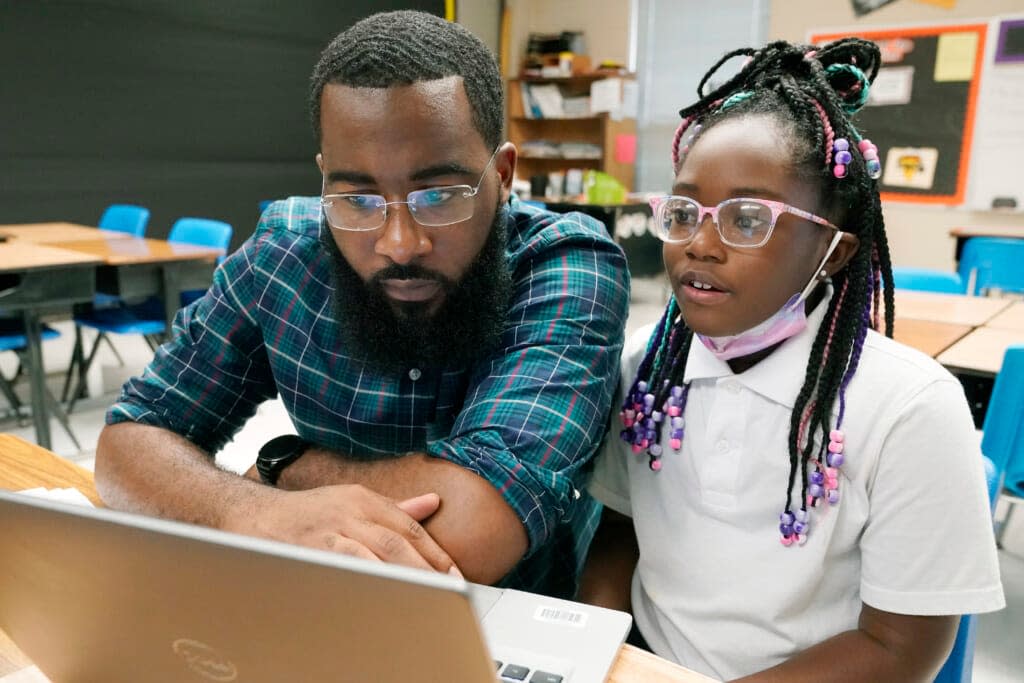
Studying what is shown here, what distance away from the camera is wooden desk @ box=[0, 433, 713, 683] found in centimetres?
74

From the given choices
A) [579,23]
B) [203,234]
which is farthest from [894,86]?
[203,234]

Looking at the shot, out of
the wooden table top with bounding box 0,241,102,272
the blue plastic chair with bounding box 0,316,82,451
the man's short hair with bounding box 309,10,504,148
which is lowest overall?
the blue plastic chair with bounding box 0,316,82,451

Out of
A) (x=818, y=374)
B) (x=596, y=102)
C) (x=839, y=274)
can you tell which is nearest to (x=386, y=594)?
(x=818, y=374)

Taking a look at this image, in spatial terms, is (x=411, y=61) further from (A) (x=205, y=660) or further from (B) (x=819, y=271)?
(A) (x=205, y=660)

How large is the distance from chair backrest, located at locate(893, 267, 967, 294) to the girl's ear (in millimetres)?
2576

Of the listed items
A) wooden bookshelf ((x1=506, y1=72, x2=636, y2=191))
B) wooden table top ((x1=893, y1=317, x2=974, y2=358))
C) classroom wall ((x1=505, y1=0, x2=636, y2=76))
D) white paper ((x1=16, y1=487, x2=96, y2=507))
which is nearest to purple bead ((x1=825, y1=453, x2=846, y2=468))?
white paper ((x1=16, y1=487, x2=96, y2=507))

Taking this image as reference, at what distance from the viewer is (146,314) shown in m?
3.81

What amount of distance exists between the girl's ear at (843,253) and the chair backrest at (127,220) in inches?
175

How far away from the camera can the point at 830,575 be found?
39.2 inches

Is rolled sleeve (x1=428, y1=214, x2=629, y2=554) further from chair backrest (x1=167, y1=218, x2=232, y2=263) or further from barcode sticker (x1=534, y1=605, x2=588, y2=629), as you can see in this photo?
chair backrest (x1=167, y1=218, x2=232, y2=263)

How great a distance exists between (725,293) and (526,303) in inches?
12.1

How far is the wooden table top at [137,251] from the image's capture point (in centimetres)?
335

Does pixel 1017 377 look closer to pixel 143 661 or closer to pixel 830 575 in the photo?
pixel 830 575

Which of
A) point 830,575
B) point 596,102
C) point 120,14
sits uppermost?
point 120,14
